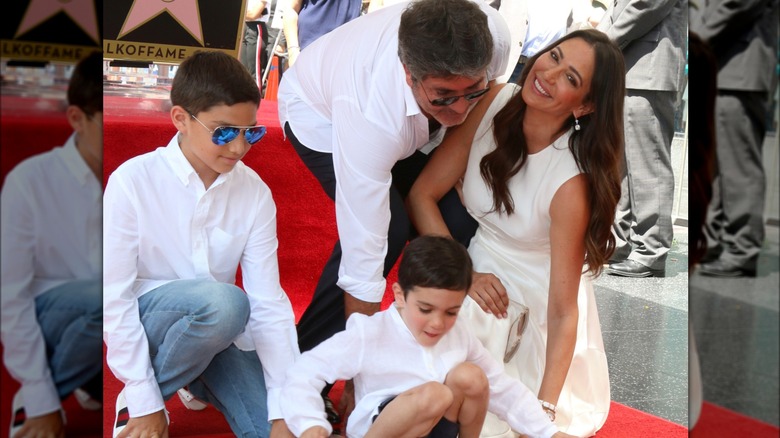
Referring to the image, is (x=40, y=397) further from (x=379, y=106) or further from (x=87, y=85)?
(x=379, y=106)

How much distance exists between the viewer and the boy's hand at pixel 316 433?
4.70 ft

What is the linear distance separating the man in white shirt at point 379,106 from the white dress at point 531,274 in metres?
0.09

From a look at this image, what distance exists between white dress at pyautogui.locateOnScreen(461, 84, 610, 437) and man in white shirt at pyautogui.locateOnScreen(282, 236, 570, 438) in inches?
9.2

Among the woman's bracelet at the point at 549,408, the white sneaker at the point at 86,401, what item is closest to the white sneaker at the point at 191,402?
the woman's bracelet at the point at 549,408

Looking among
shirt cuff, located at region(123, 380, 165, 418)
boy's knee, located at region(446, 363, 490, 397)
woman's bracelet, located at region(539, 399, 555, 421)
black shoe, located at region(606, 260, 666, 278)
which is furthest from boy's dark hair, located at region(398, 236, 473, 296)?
black shoe, located at region(606, 260, 666, 278)

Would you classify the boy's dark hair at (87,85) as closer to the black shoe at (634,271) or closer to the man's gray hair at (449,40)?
the man's gray hair at (449,40)

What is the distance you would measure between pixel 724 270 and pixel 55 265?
44 cm

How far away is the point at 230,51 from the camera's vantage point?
6.37 ft

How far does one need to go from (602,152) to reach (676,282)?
6.65 ft

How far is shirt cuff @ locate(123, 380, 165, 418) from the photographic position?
5.16 ft

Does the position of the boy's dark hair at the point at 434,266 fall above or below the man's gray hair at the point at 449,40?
below

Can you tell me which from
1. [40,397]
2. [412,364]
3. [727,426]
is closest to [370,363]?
[412,364]

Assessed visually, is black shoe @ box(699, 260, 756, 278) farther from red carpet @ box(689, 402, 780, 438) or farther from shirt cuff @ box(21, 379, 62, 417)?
shirt cuff @ box(21, 379, 62, 417)

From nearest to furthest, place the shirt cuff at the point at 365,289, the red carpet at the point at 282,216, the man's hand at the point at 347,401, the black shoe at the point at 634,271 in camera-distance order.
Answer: the shirt cuff at the point at 365,289, the man's hand at the point at 347,401, the red carpet at the point at 282,216, the black shoe at the point at 634,271
